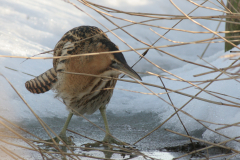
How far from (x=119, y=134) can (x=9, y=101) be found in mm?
1160

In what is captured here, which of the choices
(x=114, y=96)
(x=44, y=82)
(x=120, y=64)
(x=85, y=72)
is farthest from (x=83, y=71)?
(x=114, y=96)

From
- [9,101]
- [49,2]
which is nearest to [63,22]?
[49,2]

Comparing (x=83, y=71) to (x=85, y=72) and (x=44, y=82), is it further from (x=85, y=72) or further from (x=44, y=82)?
(x=44, y=82)

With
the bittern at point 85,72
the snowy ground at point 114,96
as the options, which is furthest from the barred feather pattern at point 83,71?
the snowy ground at point 114,96

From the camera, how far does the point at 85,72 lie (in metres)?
2.30

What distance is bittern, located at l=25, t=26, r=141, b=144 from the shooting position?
2.19m

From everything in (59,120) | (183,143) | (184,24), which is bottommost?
(59,120)

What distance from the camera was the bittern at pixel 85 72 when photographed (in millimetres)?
2191

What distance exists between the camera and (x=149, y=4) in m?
8.05

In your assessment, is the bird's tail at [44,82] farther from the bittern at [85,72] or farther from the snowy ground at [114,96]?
the snowy ground at [114,96]

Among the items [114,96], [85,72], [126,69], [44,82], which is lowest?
[114,96]

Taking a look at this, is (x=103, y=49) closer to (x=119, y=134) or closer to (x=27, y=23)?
(x=119, y=134)

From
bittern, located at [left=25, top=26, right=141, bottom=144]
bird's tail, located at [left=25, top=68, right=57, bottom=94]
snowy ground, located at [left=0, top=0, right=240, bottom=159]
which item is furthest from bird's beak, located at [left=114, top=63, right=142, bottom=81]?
bird's tail, located at [left=25, top=68, right=57, bottom=94]

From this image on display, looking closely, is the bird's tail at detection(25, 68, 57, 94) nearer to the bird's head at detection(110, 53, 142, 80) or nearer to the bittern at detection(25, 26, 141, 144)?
the bittern at detection(25, 26, 141, 144)
